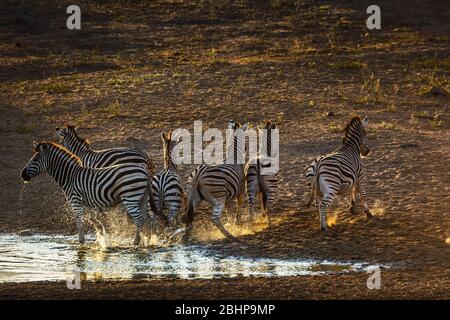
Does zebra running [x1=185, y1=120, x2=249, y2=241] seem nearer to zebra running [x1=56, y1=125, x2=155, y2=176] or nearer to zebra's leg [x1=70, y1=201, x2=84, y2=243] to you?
zebra running [x1=56, y1=125, x2=155, y2=176]

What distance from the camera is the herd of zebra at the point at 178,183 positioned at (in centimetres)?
1322

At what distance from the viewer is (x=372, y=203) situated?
14391 mm

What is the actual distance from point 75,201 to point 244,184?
228 cm

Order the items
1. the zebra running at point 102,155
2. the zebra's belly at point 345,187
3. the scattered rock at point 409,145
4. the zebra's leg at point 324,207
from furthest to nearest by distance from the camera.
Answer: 1. the scattered rock at point 409,145
2. the zebra running at point 102,155
3. the zebra's belly at point 345,187
4. the zebra's leg at point 324,207

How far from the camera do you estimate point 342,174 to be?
1348 cm

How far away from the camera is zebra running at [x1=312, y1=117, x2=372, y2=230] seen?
13.2 metres

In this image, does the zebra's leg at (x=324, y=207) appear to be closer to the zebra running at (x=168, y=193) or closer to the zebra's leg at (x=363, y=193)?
the zebra's leg at (x=363, y=193)

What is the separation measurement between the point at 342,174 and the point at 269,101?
6817mm

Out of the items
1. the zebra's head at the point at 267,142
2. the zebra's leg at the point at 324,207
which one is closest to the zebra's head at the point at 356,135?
the zebra's head at the point at 267,142

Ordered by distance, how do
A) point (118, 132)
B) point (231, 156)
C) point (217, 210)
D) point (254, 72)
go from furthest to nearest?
1. point (254, 72)
2. point (118, 132)
3. point (231, 156)
4. point (217, 210)

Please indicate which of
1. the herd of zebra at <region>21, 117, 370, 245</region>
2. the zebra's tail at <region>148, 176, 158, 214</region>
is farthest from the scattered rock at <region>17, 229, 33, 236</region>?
the zebra's tail at <region>148, 176, 158, 214</region>

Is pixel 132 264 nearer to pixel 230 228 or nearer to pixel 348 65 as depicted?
pixel 230 228
